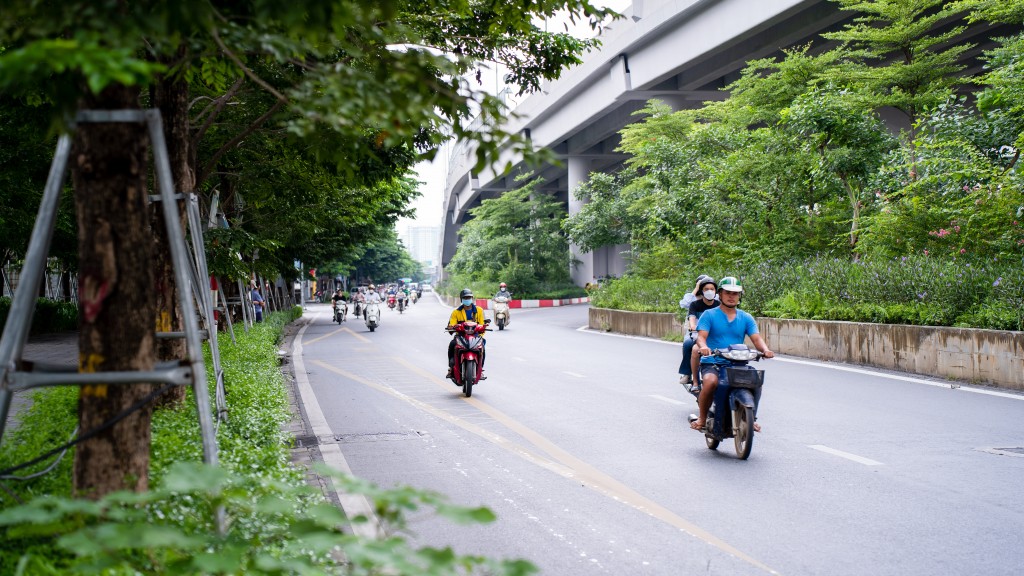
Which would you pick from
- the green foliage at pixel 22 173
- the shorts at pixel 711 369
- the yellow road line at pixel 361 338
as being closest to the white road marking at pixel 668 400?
the shorts at pixel 711 369

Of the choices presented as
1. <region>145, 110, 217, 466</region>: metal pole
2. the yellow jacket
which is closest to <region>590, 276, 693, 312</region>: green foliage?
the yellow jacket

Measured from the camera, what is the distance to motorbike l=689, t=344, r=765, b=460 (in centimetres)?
777

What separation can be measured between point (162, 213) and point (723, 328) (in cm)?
491

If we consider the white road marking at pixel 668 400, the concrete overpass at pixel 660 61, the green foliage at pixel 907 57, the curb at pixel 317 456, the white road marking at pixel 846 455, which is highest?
the concrete overpass at pixel 660 61

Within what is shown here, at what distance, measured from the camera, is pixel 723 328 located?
26.7 ft

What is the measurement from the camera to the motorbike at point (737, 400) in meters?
7.77

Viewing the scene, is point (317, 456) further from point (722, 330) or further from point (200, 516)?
point (200, 516)

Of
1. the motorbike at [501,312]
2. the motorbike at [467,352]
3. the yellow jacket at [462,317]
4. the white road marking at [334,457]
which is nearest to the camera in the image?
the white road marking at [334,457]

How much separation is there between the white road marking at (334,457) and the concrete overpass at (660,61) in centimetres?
609

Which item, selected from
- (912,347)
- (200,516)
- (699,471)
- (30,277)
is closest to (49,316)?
(912,347)

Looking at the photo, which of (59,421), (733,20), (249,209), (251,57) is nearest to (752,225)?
(733,20)

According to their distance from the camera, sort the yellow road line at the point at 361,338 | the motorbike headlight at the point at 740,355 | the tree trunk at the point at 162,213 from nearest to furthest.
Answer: the motorbike headlight at the point at 740,355 < the tree trunk at the point at 162,213 < the yellow road line at the point at 361,338

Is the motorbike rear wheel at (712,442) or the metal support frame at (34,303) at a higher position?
the metal support frame at (34,303)

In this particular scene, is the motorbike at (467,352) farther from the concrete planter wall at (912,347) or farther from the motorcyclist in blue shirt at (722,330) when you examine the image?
the concrete planter wall at (912,347)
